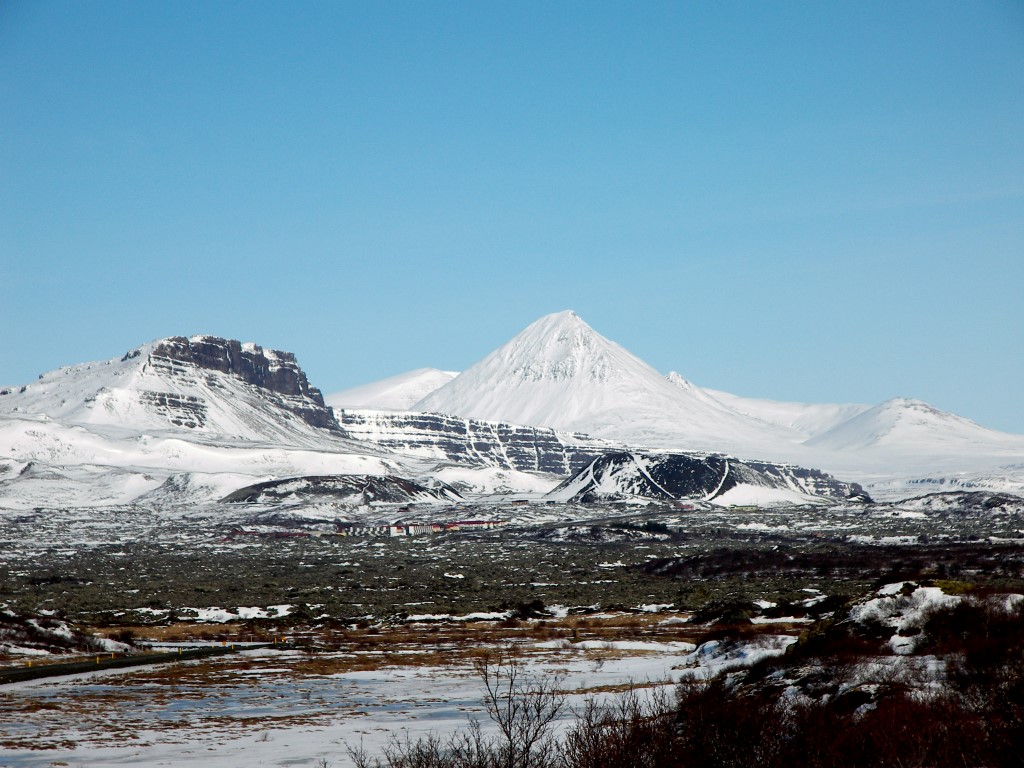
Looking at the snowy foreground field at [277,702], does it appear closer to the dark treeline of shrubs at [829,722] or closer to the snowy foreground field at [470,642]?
the snowy foreground field at [470,642]

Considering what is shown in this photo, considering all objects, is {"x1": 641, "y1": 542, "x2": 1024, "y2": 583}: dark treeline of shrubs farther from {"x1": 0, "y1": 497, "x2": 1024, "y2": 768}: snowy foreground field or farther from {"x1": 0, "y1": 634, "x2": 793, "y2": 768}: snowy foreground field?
{"x1": 0, "y1": 634, "x2": 793, "y2": 768}: snowy foreground field

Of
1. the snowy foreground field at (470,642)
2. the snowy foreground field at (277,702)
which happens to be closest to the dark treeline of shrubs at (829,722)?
the snowy foreground field at (470,642)

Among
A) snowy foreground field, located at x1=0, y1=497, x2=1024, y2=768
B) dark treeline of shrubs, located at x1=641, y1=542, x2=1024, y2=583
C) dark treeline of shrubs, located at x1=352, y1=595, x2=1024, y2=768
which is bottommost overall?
dark treeline of shrubs, located at x1=641, y1=542, x2=1024, y2=583

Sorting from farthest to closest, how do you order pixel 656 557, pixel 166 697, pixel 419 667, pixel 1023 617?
pixel 656 557 < pixel 419 667 < pixel 166 697 < pixel 1023 617

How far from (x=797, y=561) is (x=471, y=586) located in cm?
3700

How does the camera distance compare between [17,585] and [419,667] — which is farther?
[17,585]

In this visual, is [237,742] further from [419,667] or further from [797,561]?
[797,561]

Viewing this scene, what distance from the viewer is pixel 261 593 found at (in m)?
88.1

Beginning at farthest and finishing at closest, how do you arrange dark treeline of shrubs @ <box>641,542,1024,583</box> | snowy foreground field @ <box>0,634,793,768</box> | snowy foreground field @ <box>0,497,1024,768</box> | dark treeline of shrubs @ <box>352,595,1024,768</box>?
dark treeline of shrubs @ <box>641,542,1024,583</box> < snowy foreground field @ <box>0,634,793,768</box> < snowy foreground field @ <box>0,497,1024,768</box> < dark treeline of shrubs @ <box>352,595,1024,768</box>

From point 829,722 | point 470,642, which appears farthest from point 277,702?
point 470,642

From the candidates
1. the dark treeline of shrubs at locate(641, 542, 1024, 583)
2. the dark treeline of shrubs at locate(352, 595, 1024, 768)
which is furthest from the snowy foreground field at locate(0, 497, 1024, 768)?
the dark treeline of shrubs at locate(641, 542, 1024, 583)

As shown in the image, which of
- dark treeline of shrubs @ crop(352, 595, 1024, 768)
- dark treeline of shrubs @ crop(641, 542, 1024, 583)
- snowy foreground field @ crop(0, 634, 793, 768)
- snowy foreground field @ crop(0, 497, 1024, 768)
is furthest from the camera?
dark treeline of shrubs @ crop(641, 542, 1024, 583)

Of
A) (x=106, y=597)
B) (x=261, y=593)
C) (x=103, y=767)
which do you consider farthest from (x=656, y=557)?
(x=103, y=767)

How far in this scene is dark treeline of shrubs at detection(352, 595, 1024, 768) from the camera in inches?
668
